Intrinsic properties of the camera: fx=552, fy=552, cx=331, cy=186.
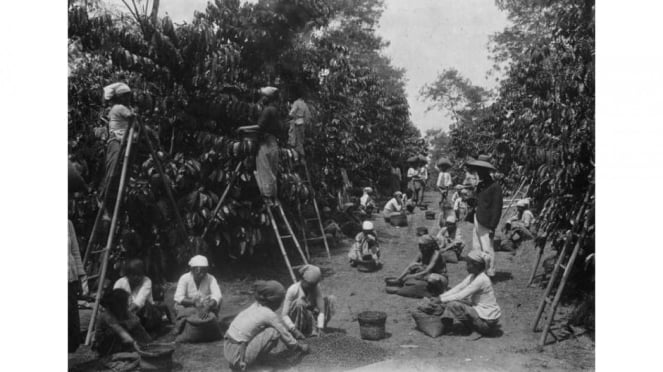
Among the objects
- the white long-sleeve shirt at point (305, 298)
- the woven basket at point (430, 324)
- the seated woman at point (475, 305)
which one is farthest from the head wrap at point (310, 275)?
the seated woman at point (475, 305)

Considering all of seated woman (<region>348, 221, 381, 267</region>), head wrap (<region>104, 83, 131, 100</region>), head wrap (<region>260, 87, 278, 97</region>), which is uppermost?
head wrap (<region>260, 87, 278, 97</region>)

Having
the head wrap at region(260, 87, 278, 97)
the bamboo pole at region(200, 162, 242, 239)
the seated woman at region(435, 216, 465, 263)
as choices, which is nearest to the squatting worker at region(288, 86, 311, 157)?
the head wrap at region(260, 87, 278, 97)

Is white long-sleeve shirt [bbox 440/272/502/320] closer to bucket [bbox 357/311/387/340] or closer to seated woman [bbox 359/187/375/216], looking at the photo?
bucket [bbox 357/311/387/340]

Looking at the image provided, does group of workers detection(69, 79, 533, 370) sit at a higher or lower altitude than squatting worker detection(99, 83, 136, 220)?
lower

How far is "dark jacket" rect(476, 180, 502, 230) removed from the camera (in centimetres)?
704

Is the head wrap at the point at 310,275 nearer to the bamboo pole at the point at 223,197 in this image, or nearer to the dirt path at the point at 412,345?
the dirt path at the point at 412,345

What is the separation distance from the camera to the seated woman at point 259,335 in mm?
4871

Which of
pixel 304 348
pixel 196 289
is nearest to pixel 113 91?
pixel 196 289

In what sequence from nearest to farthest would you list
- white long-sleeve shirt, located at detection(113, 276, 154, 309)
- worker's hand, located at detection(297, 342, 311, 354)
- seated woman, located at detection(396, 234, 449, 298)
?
worker's hand, located at detection(297, 342, 311, 354), white long-sleeve shirt, located at detection(113, 276, 154, 309), seated woman, located at detection(396, 234, 449, 298)

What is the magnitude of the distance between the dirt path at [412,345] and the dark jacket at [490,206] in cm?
82

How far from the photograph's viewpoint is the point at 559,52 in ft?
21.6

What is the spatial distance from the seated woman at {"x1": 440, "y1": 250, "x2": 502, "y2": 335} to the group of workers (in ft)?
0.03

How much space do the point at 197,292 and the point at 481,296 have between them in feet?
9.83

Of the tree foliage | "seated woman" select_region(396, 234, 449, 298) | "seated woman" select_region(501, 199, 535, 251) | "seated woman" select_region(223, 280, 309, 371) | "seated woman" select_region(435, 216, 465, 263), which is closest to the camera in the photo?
"seated woman" select_region(223, 280, 309, 371)
